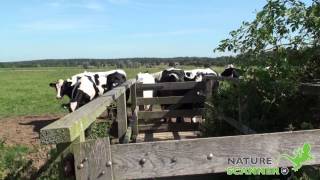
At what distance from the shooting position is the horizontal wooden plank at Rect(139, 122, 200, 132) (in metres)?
10.9

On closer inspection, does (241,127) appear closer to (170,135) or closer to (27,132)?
(170,135)

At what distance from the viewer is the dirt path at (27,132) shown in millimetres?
8469

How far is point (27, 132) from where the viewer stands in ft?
45.0

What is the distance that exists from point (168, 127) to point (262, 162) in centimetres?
855

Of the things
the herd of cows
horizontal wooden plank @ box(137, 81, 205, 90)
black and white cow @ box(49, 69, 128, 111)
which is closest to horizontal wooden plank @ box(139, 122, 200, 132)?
horizontal wooden plank @ box(137, 81, 205, 90)

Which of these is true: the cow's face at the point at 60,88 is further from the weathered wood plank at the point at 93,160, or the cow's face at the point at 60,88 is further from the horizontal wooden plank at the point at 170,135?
the weathered wood plank at the point at 93,160

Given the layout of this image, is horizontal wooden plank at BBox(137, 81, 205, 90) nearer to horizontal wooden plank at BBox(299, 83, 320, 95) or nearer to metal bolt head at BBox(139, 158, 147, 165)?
horizontal wooden plank at BBox(299, 83, 320, 95)

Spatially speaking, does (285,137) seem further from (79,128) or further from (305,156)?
(79,128)

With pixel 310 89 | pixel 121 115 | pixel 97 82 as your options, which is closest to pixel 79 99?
pixel 97 82

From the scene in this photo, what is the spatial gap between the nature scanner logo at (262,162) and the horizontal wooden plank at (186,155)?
2 centimetres

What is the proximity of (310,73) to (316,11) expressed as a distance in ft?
2.49

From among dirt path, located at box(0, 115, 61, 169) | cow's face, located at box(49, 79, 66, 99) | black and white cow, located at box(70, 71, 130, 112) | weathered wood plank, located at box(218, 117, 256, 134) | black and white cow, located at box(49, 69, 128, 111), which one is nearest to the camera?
weathered wood plank, located at box(218, 117, 256, 134)

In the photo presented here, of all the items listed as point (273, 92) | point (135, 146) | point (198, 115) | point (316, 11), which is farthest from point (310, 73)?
point (198, 115)

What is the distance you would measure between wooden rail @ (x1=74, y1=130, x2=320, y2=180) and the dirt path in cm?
494
